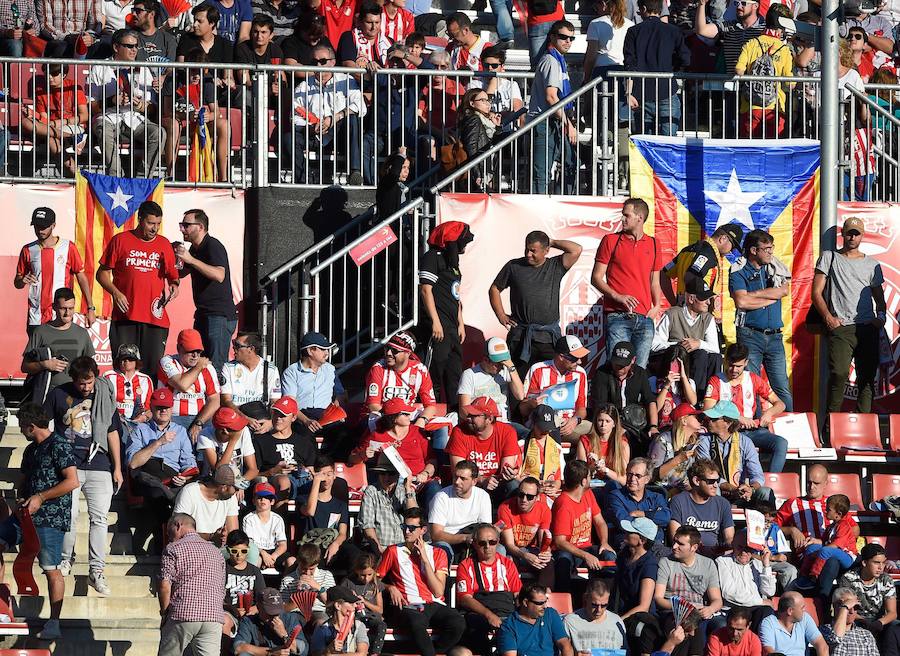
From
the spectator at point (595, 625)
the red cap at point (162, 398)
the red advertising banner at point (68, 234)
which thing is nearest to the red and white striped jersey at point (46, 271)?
the red advertising banner at point (68, 234)

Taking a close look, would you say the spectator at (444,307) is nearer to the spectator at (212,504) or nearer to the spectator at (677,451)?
the spectator at (677,451)

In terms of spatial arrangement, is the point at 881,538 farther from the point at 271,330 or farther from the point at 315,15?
the point at 315,15

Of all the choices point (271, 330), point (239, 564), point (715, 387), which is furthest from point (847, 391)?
point (239, 564)

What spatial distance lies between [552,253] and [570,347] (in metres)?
1.87

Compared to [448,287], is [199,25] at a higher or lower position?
higher

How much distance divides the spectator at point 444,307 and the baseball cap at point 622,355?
135cm

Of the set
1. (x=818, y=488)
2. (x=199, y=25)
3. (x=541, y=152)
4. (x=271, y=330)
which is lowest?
(x=818, y=488)

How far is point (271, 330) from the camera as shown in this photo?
1802 centimetres

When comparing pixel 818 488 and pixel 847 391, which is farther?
pixel 847 391

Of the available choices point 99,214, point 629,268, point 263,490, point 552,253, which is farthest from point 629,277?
point 99,214

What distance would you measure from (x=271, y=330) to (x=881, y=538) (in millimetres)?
5530

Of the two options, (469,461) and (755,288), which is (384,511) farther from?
(755,288)

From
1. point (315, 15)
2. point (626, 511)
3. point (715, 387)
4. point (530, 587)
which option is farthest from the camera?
point (315, 15)

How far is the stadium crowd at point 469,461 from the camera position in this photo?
46.9 feet
